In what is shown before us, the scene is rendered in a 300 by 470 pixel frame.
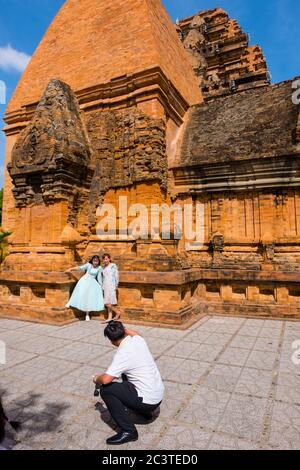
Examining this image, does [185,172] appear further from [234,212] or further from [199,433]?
[199,433]

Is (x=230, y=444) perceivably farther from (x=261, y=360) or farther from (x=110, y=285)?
(x=110, y=285)

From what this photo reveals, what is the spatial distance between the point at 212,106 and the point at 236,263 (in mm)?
5666

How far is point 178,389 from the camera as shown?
400 cm

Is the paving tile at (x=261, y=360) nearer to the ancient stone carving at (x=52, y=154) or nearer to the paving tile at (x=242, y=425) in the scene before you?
the paving tile at (x=242, y=425)

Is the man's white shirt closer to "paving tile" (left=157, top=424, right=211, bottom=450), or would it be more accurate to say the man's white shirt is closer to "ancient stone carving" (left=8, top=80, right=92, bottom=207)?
"paving tile" (left=157, top=424, right=211, bottom=450)

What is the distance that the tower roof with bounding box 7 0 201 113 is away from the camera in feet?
30.5

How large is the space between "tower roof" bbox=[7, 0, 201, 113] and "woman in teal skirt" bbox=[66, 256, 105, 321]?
5674 millimetres

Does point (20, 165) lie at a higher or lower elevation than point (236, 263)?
higher

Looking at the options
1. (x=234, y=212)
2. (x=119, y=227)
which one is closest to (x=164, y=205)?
(x=119, y=227)

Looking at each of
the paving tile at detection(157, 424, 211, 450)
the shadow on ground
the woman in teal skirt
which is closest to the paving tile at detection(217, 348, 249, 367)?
the paving tile at detection(157, 424, 211, 450)

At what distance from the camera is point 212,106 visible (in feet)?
35.9

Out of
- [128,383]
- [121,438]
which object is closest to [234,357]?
[128,383]

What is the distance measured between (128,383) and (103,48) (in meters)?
10.2

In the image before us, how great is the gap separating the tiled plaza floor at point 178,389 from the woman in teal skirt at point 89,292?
37.8 inches
